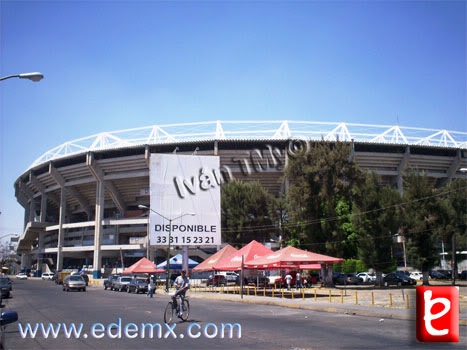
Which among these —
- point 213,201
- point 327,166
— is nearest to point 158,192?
point 213,201

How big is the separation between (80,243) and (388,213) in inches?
2397

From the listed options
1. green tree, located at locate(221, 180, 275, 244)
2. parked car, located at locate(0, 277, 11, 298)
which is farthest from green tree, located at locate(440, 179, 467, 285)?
parked car, located at locate(0, 277, 11, 298)

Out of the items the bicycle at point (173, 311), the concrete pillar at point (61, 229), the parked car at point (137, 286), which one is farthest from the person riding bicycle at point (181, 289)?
the concrete pillar at point (61, 229)

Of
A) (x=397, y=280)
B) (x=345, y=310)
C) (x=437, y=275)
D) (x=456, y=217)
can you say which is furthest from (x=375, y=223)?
(x=345, y=310)

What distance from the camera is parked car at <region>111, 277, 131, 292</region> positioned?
43000 millimetres

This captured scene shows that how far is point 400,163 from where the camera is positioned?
67750 mm

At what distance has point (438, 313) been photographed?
5.48 metres

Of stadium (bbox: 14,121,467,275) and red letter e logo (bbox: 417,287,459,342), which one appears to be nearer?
red letter e logo (bbox: 417,287,459,342)

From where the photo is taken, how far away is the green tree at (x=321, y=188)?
130 feet

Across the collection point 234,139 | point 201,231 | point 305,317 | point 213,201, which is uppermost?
point 234,139

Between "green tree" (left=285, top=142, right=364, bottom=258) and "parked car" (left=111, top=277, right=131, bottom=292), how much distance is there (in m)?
17.7

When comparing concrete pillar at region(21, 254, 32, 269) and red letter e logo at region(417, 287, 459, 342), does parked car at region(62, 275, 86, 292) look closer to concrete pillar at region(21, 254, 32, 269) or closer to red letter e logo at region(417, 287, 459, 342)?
red letter e logo at region(417, 287, 459, 342)

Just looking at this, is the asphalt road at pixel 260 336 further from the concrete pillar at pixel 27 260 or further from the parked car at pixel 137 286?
the concrete pillar at pixel 27 260

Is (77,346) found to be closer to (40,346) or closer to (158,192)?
(40,346)
